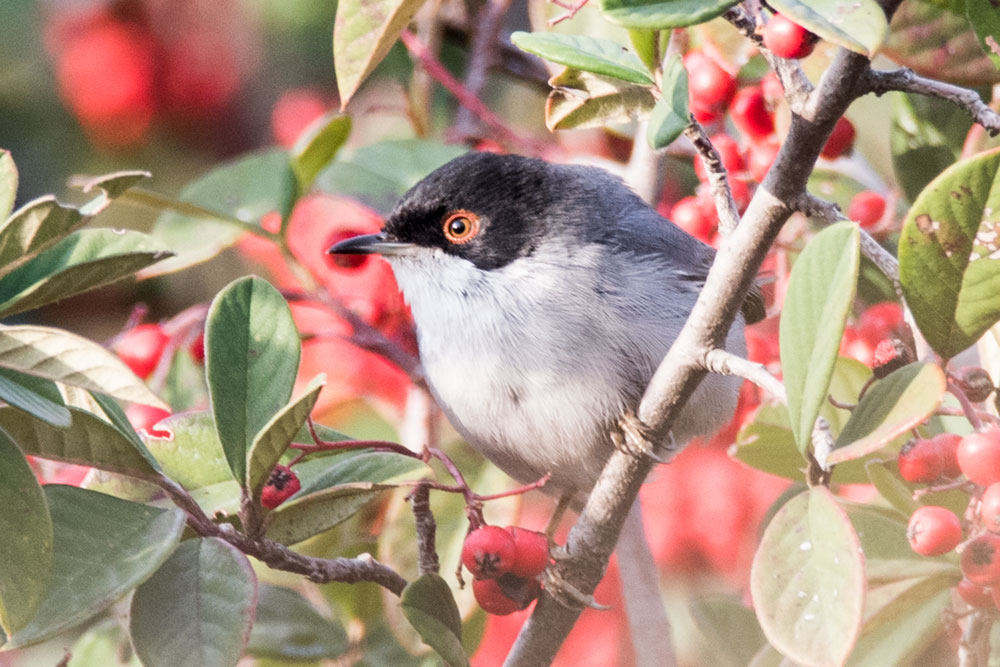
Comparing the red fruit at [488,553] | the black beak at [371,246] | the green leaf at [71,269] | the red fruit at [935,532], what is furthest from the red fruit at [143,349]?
the red fruit at [935,532]

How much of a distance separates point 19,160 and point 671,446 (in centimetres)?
308

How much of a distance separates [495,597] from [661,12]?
3.52 feet

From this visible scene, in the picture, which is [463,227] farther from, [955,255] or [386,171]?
[955,255]

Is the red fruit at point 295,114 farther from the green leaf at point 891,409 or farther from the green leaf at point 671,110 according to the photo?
the green leaf at point 891,409

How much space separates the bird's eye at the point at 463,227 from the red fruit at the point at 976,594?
55.1 inches

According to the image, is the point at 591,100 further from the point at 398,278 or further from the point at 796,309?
the point at 398,278

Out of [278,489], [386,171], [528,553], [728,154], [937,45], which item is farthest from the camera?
[386,171]

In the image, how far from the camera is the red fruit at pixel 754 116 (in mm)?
2467

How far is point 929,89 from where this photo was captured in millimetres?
1278

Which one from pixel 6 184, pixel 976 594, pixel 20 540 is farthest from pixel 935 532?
pixel 6 184

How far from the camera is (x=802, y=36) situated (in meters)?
1.27

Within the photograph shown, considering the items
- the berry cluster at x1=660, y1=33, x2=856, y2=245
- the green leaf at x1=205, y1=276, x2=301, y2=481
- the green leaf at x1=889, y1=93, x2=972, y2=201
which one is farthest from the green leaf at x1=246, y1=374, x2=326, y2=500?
the green leaf at x1=889, y1=93, x2=972, y2=201

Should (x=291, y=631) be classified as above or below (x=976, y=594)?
below

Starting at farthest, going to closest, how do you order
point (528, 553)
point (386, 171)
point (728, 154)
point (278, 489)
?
point (386, 171) → point (728, 154) → point (528, 553) → point (278, 489)
